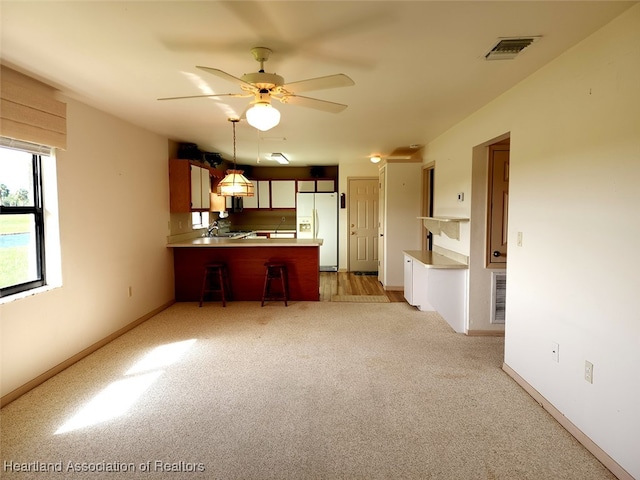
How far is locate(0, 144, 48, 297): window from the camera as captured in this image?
100 inches

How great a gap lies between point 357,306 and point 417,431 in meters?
2.81

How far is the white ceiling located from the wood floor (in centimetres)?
302

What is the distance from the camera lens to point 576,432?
2.06m

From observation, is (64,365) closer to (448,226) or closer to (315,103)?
(315,103)

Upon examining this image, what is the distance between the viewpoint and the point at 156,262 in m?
4.64

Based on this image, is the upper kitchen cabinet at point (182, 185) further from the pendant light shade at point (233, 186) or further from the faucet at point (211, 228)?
the faucet at point (211, 228)

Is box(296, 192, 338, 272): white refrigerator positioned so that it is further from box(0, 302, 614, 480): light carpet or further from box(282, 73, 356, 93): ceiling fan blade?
box(282, 73, 356, 93): ceiling fan blade

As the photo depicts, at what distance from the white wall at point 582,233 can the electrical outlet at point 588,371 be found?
30mm

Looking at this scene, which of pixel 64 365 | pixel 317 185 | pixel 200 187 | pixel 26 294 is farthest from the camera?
pixel 317 185

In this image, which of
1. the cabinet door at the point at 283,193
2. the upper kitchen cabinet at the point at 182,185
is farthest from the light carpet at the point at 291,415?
the cabinet door at the point at 283,193

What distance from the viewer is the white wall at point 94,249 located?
266cm

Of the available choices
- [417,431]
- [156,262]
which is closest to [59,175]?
[156,262]

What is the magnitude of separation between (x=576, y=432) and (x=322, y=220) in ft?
19.4

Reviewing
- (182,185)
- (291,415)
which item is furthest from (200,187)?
(291,415)
